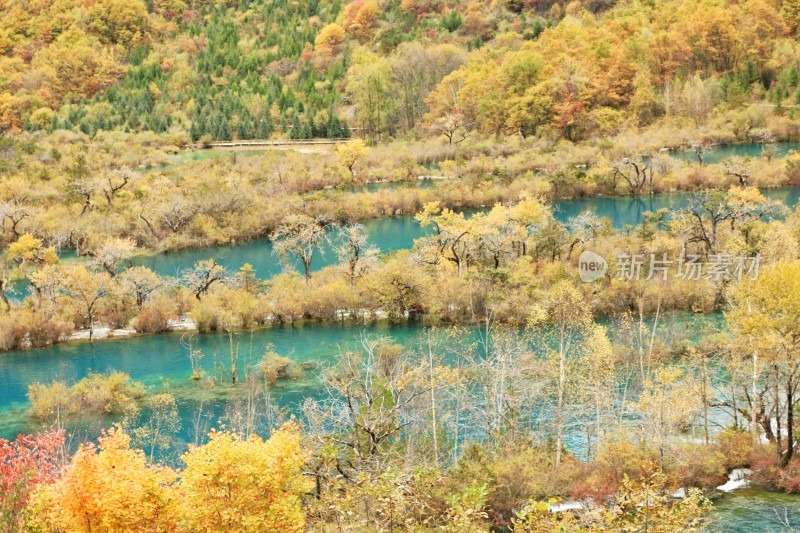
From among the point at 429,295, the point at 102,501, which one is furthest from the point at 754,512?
the point at 429,295

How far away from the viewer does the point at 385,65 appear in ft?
297

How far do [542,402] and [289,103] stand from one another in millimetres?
77016

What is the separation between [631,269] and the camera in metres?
38.7

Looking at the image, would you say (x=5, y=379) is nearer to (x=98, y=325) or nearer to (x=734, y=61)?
(x=98, y=325)

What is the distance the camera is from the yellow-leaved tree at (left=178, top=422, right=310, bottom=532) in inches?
566

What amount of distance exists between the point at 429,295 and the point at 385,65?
57.1 meters

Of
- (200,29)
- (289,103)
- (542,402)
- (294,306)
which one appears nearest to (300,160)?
(289,103)

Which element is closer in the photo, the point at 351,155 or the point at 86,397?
the point at 86,397

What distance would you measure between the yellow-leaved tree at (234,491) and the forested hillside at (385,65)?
2574 inches

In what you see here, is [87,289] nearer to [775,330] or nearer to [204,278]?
[204,278]

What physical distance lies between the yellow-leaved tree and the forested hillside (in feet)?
214

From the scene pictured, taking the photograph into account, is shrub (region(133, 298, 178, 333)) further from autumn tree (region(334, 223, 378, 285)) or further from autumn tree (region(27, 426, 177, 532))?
autumn tree (region(27, 426, 177, 532))

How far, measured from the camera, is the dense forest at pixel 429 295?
53.9ft

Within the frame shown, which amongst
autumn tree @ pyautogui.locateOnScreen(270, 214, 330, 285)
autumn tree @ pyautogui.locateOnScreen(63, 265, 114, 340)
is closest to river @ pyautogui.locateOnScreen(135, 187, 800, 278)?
autumn tree @ pyautogui.locateOnScreen(270, 214, 330, 285)
